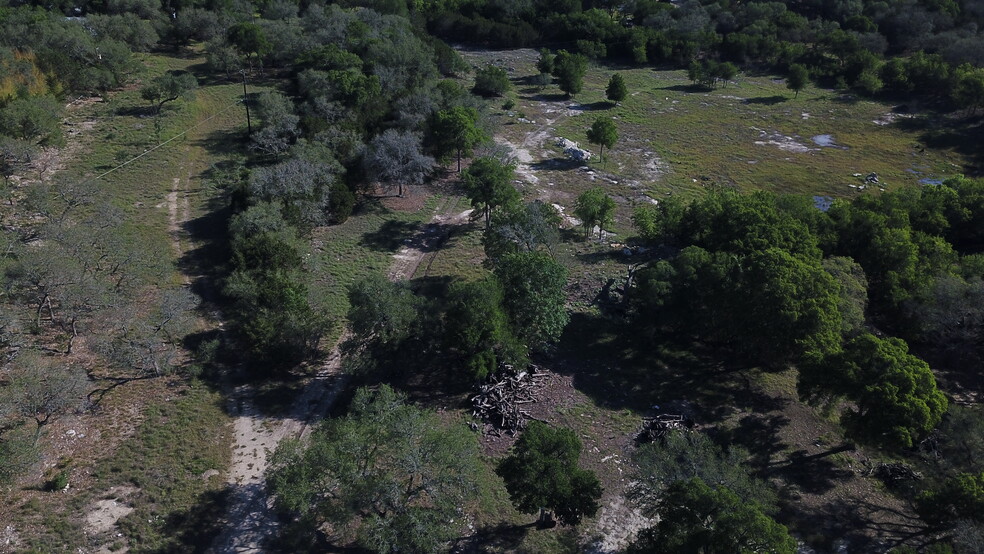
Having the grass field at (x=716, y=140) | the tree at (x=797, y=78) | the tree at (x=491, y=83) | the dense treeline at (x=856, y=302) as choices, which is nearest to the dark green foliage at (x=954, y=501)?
the dense treeline at (x=856, y=302)

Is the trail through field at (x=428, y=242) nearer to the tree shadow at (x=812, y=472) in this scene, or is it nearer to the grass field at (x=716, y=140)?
the grass field at (x=716, y=140)

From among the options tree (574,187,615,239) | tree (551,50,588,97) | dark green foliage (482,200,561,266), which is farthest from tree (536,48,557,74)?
dark green foliage (482,200,561,266)

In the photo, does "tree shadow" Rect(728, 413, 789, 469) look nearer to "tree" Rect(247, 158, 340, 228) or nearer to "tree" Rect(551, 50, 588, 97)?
"tree" Rect(247, 158, 340, 228)

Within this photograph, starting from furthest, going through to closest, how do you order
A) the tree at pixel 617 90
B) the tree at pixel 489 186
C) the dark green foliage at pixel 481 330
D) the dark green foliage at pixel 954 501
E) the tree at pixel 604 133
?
the tree at pixel 617 90, the tree at pixel 604 133, the tree at pixel 489 186, the dark green foliage at pixel 481 330, the dark green foliage at pixel 954 501

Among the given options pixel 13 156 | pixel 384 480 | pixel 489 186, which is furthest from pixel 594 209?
pixel 13 156

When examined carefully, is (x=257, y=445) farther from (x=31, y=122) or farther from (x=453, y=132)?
(x=31, y=122)

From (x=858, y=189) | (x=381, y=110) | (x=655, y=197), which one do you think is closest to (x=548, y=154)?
(x=655, y=197)

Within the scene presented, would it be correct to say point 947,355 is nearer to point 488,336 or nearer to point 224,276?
point 488,336
